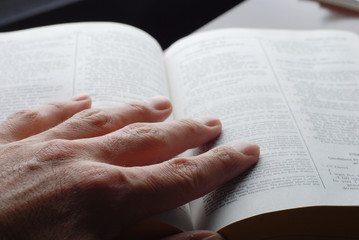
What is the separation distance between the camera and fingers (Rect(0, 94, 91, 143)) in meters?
0.65

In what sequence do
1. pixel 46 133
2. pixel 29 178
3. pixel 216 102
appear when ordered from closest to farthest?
1. pixel 29 178
2. pixel 46 133
3. pixel 216 102

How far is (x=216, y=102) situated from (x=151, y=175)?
27cm

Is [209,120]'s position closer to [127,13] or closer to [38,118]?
[38,118]

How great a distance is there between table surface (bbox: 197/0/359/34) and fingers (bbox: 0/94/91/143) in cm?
49

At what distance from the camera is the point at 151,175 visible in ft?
1.76

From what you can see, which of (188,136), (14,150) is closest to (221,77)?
(188,136)

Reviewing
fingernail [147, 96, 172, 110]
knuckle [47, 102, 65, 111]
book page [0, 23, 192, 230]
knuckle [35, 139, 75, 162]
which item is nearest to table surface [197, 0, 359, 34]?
book page [0, 23, 192, 230]

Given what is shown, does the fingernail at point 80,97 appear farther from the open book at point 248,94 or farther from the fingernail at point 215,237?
the fingernail at point 215,237

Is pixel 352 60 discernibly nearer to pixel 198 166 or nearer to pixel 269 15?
pixel 269 15

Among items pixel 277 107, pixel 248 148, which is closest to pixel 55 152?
pixel 248 148

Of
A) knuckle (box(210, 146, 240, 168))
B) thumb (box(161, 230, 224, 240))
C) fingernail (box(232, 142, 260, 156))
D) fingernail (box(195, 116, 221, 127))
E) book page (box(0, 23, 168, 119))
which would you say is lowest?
thumb (box(161, 230, 224, 240))

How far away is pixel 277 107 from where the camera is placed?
73cm

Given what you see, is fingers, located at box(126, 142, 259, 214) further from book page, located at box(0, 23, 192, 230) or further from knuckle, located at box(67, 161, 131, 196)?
book page, located at box(0, 23, 192, 230)

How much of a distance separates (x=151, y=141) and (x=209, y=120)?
0.13 meters
